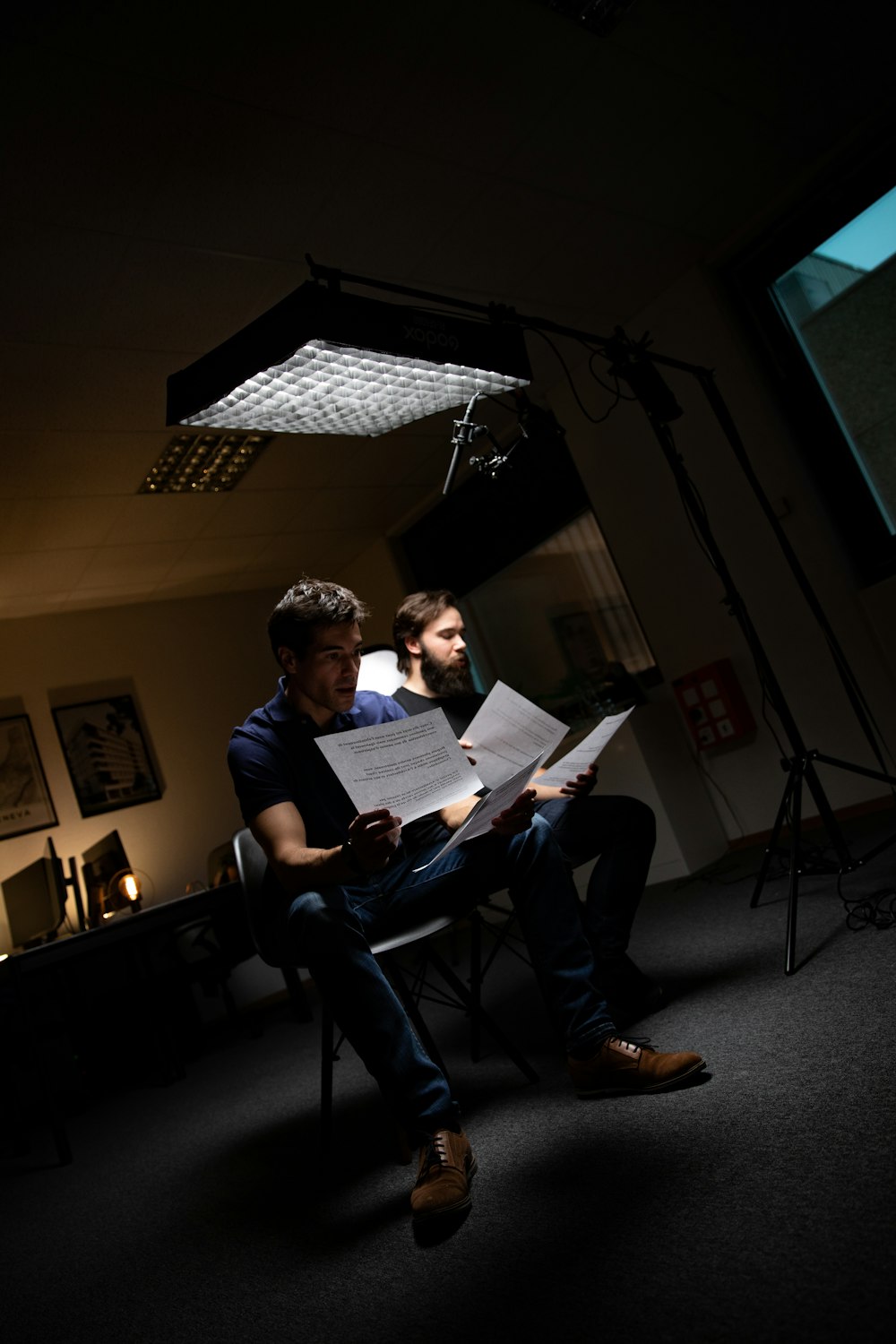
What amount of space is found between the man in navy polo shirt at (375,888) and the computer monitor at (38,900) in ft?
8.58

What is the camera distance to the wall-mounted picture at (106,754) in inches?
211

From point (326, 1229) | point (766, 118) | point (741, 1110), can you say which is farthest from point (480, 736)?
point (766, 118)

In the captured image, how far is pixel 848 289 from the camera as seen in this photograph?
11.7 feet

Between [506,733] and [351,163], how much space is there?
2100mm

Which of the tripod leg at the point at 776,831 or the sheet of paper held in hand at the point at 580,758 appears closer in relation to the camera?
the sheet of paper held in hand at the point at 580,758

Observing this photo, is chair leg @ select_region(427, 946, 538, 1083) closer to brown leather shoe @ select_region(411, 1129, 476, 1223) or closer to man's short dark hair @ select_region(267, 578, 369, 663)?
brown leather shoe @ select_region(411, 1129, 476, 1223)

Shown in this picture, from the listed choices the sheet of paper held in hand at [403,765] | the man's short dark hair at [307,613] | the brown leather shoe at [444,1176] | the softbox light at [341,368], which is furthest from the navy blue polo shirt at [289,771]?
the softbox light at [341,368]

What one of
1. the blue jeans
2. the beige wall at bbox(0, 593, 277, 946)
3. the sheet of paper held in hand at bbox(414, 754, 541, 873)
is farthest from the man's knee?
the beige wall at bbox(0, 593, 277, 946)

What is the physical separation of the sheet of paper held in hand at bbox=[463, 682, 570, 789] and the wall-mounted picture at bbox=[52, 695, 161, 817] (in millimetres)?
4364

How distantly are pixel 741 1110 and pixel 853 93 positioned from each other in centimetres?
354

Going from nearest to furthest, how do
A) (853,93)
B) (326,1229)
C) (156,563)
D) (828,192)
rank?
(326,1229) < (853,93) < (828,192) < (156,563)

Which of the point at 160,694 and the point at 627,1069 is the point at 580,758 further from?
the point at 160,694

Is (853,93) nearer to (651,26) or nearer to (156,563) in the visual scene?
(651,26)

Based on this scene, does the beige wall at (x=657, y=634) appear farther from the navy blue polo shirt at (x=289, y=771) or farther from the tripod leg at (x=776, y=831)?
the navy blue polo shirt at (x=289, y=771)
